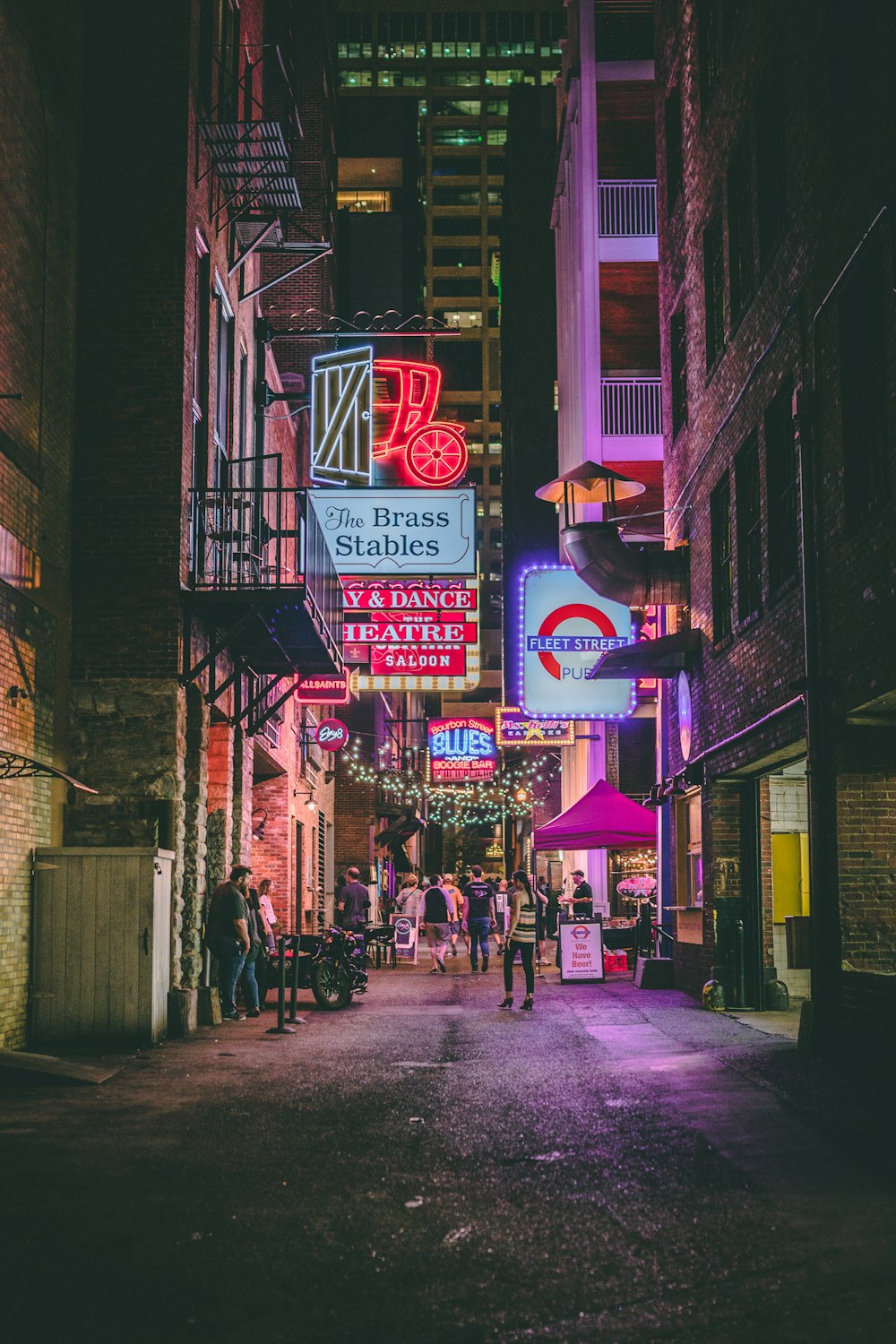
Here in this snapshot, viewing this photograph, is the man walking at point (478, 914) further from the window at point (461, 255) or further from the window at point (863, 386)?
the window at point (461, 255)

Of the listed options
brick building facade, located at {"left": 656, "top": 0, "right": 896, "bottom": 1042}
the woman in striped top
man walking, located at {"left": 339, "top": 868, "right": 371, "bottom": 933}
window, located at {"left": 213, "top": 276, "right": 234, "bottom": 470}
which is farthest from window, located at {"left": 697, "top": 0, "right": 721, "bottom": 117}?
man walking, located at {"left": 339, "top": 868, "right": 371, "bottom": 933}


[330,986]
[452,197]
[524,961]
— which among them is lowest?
[330,986]

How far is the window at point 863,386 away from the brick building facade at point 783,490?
3 centimetres

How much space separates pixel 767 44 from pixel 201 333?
7.21 meters

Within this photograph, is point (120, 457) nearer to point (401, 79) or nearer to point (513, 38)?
point (401, 79)

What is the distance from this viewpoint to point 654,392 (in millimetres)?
27734

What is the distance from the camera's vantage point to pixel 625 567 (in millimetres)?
19297

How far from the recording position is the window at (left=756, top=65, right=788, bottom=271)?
14.9 metres

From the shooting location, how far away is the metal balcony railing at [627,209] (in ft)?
92.1

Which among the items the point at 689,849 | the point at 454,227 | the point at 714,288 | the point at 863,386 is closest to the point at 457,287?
the point at 454,227

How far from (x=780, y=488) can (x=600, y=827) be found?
9554 mm

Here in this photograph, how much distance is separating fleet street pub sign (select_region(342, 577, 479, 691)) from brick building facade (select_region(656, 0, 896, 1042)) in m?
3.49

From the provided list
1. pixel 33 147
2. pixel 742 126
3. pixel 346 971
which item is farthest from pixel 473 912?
pixel 33 147

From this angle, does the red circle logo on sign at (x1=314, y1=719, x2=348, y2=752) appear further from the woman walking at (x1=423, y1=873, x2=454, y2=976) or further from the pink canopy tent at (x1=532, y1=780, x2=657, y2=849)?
the pink canopy tent at (x1=532, y1=780, x2=657, y2=849)
